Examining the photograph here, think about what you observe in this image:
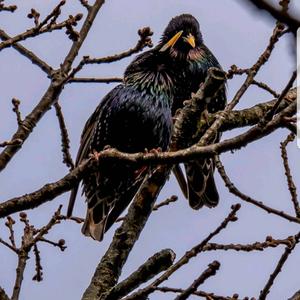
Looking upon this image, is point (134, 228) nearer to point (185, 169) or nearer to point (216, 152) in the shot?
point (216, 152)

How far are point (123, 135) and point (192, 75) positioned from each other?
1.65 meters

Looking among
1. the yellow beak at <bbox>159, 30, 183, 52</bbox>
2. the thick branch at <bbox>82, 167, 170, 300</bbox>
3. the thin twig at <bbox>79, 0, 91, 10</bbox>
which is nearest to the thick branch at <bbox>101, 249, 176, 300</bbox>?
the thick branch at <bbox>82, 167, 170, 300</bbox>

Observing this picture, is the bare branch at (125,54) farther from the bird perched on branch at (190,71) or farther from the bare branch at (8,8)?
the bird perched on branch at (190,71)

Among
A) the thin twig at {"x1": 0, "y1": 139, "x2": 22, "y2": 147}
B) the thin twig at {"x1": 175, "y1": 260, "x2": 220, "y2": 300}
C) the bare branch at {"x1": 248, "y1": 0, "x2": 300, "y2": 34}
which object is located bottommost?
the bare branch at {"x1": 248, "y1": 0, "x2": 300, "y2": 34}

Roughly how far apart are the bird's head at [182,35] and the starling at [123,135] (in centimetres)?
120

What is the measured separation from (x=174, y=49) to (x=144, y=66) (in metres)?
1.00

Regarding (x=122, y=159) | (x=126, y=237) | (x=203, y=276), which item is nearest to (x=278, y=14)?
(x=203, y=276)

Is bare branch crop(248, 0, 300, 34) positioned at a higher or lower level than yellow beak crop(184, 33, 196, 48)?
lower

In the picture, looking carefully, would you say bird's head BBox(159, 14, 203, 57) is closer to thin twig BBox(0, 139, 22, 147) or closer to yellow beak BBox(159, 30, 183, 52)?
yellow beak BBox(159, 30, 183, 52)

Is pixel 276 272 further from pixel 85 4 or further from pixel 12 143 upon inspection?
pixel 85 4

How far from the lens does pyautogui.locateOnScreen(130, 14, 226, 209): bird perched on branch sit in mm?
5742

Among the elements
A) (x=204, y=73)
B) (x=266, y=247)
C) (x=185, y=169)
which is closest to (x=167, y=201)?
(x=266, y=247)

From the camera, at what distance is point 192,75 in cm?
634

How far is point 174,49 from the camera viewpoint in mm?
6375
